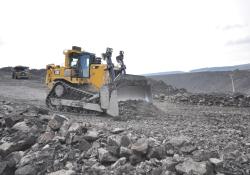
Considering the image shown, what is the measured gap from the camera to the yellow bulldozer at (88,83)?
44.4 feet

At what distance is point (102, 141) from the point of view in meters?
8.10

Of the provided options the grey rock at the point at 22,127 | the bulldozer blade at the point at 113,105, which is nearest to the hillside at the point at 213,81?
the bulldozer blade at the point at 113,105

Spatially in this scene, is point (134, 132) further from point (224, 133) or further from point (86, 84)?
point (86, 84)

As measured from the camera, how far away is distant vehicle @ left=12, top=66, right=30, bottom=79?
3909 cm

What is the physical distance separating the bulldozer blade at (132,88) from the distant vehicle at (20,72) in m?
27.2

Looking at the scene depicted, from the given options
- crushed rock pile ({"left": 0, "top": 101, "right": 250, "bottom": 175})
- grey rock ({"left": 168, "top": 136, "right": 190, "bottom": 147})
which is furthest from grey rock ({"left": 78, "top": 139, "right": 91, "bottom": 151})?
grey rock ({"left": 168, "top": 136, "right": 190, "bottom": 147})

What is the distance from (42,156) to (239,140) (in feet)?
14.0

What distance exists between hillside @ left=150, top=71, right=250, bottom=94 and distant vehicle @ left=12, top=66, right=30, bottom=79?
62.3 ft

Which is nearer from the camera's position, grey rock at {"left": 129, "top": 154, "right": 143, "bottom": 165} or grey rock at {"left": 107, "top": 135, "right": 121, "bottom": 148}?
grey rock at {"left": 129, "top": 154, "right": 143, "bottom": 165}

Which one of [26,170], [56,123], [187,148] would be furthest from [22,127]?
[187,148]

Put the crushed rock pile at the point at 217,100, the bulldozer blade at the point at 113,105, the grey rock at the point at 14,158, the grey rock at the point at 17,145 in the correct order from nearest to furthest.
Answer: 1. the grey rock at the point at 14,158
2. the grey rock at the point at 17,145
3. the bulldozer blade at the point at 113,105
4. the crushed rock pile at the point at 217,100

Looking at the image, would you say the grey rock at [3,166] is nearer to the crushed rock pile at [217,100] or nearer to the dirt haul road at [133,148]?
the dirt haul road at [133,148]

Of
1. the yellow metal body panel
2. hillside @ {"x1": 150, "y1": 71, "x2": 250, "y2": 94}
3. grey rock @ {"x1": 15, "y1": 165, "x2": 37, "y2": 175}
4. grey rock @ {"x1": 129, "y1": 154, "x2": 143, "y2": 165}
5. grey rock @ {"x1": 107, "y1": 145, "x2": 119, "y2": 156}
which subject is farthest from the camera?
hillside @ {"x1": 150, "y1": 71, "x2": 250, "y2": 94}

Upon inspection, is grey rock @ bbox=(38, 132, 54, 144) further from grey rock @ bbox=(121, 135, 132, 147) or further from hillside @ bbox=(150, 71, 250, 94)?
hillside @ bbox=(150, 71, 250, 94)
